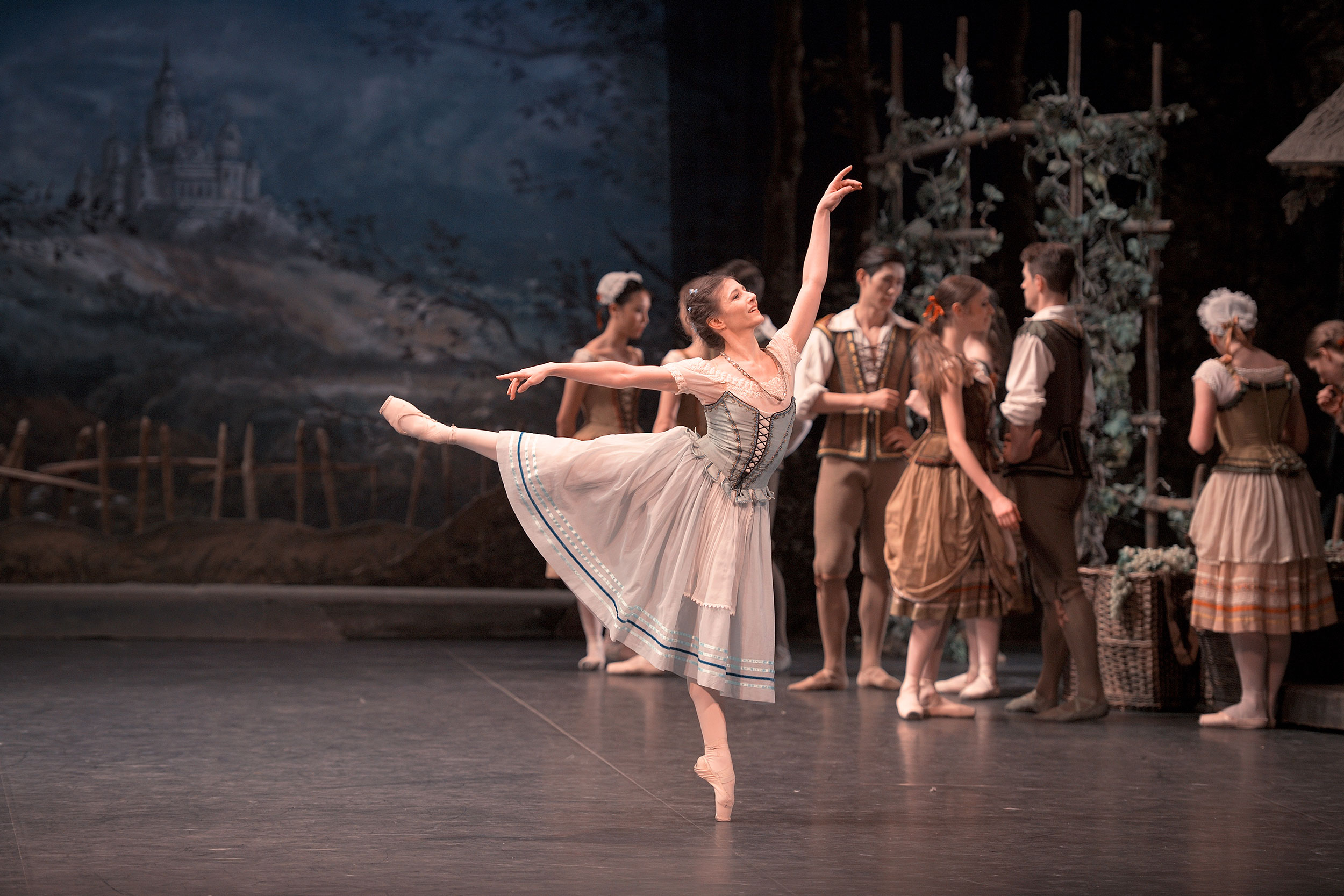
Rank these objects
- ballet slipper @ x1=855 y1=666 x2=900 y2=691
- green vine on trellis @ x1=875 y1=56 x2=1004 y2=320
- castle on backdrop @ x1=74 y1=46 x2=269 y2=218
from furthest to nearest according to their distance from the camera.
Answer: castle on backdrop @ x1=74 y1=46 x2=269 y2=218
green vine on trellis @ x1=875 y1=56 x2=1004 y2=320
ballet slipper @ x1=855 y1=666 x2=900 y2=691

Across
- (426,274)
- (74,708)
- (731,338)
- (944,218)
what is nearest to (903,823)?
(731,338)

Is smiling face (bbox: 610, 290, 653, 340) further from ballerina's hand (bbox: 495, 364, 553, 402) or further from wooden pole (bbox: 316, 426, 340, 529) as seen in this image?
wooden pole (bbox: 316, 426, 340, 529)

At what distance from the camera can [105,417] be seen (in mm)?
8305

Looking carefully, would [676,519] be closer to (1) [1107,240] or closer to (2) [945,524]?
(2) [945,524]

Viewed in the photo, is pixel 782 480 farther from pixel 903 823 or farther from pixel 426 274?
pixel 903 823

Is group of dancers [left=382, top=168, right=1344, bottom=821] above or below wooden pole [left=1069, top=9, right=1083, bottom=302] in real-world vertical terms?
below

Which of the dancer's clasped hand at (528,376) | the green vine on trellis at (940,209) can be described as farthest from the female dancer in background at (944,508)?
the dancer's clasped hand at (528,376)

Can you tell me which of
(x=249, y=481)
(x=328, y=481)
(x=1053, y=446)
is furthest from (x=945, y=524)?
(x=249, y=481)

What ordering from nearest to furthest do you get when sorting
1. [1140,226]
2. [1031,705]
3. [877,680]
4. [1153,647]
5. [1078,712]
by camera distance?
[1078,712] → [1031,705] → [1153,647] → [877,680] → [1140,226]

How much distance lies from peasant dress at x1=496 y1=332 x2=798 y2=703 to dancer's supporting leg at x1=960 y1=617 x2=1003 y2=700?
2.12 meters

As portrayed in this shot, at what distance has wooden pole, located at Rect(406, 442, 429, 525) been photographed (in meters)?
8.46

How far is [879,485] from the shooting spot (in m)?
5.30

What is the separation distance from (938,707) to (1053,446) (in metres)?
0.95

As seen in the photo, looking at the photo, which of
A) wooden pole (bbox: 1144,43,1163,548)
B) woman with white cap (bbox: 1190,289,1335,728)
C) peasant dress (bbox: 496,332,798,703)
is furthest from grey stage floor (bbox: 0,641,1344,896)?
wooden pole (bbox: 1144,43,1163,548)
